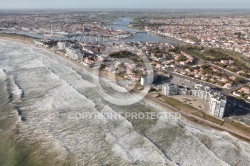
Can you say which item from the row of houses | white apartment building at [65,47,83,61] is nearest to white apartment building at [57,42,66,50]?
white apartment building at [65,47,83,61]

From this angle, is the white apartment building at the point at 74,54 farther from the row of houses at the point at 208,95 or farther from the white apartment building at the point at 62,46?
the row of houses at the point at 208,95

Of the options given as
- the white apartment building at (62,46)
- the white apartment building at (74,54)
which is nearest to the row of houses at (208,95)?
the white apartment building at (74,54)

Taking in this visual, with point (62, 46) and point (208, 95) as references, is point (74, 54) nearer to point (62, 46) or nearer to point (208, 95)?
point (62, 46)

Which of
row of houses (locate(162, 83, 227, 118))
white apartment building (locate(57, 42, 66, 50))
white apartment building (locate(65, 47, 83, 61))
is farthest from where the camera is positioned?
white apartment building (locate(57, 42, 66, 50))

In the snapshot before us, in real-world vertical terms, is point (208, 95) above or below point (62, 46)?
below

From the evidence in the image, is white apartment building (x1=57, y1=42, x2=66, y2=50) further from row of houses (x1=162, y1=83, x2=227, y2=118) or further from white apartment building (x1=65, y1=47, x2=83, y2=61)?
row of houses (x1=162, y1=83, x2=227, y2=118)

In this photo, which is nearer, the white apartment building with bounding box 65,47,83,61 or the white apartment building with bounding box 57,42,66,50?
the white apartment building with bounding box 65,47,83,61

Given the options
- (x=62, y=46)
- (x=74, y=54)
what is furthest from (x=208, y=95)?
(x=62, y=46)

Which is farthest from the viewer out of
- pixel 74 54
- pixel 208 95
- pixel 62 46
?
pixel 62 46

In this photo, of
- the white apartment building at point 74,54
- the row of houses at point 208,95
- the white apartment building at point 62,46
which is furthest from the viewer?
the white apartment building at point 62,46
